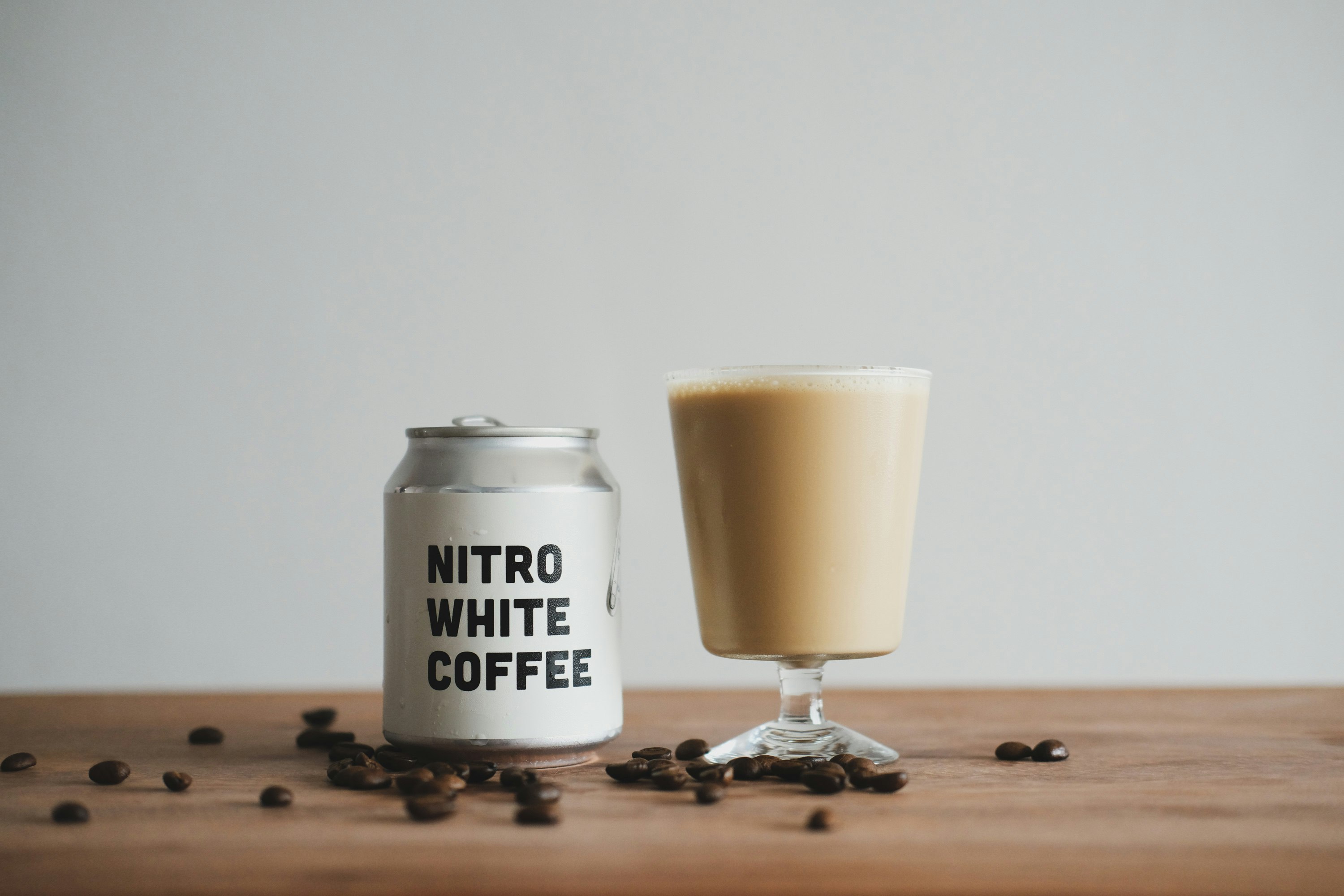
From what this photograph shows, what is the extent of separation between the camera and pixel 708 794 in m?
1.07

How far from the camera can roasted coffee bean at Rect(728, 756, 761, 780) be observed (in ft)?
3.84

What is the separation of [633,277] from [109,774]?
4.58 feet

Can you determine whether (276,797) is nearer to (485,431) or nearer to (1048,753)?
(485,431)

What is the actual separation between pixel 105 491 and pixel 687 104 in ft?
4.79

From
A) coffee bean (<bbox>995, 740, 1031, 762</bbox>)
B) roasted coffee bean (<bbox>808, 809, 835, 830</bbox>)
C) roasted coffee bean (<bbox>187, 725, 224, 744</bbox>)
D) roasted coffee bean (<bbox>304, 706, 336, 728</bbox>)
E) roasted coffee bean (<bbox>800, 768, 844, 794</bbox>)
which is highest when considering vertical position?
roasted coffee bean (<bbox>808, 809, 835, 830</bbox>)

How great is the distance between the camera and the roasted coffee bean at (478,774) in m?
1.14

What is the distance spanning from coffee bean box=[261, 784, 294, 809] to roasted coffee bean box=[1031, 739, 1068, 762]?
84cm

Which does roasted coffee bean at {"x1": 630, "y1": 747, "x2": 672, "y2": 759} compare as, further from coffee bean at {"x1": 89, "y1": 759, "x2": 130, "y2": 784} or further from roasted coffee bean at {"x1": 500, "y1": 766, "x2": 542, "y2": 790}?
coffee bean at {"x1": 89, "y1": 759, "x2": 130, "y2": 784}

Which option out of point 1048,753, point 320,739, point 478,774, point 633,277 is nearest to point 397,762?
point 478,774

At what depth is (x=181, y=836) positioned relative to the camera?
37.2 inches

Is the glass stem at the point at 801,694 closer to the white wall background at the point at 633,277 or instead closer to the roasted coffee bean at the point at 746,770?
the roasted coffee bean at the point at 746,770

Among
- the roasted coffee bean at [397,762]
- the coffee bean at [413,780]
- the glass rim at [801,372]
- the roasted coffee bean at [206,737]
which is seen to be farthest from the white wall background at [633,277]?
the coffee bean at [413,780]

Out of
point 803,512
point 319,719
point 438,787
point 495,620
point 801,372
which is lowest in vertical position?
point 319,719

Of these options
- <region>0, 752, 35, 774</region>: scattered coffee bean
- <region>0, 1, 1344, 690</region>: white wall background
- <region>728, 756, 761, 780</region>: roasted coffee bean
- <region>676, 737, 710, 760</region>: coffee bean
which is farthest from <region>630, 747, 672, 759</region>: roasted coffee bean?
<region>0, 1, 1344, 690</region>: white wall background
